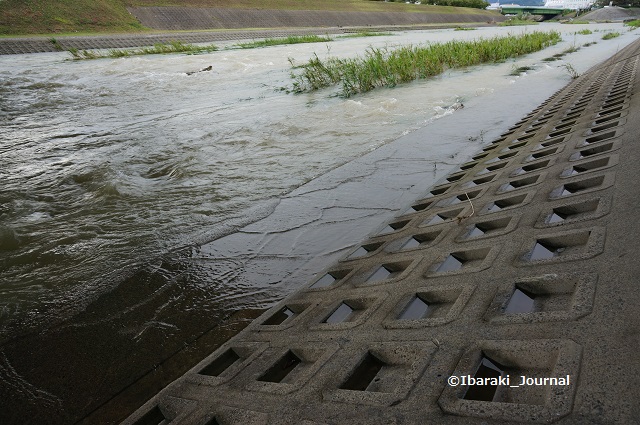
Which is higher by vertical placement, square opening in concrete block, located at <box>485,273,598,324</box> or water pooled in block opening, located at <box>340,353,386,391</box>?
square opening in concrete block, located at <box>485,273,598,324</box>

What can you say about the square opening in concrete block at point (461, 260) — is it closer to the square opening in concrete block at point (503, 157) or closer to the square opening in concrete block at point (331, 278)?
the square opening in concrete block at point (331, 278)

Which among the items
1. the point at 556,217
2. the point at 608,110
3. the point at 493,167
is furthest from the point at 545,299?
the point at 608,110

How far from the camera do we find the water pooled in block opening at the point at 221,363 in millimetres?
2986

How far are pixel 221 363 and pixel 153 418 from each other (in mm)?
581

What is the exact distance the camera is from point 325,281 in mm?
4090

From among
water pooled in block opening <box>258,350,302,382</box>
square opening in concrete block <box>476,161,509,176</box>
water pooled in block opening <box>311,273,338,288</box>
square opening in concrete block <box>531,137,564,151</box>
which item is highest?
square opening in concrete block <box>531,137,564,151</box>

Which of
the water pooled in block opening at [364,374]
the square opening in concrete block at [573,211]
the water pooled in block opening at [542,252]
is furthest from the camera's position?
the square opening in concrete block at [573,211]

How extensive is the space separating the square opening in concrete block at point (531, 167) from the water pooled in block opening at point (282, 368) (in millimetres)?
3832

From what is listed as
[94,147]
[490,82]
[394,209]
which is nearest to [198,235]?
[394,209]

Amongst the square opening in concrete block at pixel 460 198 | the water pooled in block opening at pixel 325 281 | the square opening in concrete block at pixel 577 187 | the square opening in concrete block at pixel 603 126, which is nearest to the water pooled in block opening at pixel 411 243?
the water pooled in block opening at pixel 325 281

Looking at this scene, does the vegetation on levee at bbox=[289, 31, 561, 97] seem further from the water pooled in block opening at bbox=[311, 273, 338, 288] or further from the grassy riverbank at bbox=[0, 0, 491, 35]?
the grassy riverbank at bbox=[0, 0, 491, 35]

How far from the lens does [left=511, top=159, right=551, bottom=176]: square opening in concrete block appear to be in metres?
5.39

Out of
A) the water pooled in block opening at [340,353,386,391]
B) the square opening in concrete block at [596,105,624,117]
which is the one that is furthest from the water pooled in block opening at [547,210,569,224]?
the square opening in concrete block at [596,105,624,117]

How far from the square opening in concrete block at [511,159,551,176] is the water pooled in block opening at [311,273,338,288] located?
283 centimetres
